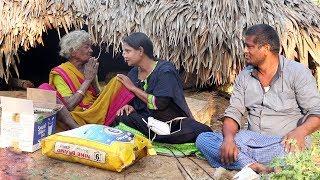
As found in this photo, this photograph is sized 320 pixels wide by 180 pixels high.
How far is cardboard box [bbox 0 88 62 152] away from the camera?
3957 mm

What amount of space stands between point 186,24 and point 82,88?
6.04ft

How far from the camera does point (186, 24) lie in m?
5.86

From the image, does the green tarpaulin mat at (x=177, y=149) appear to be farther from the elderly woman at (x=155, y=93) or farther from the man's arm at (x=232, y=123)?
the man's arm at (x=232, y=123)

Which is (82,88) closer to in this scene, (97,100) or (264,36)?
(97,100)

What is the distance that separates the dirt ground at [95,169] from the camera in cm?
366

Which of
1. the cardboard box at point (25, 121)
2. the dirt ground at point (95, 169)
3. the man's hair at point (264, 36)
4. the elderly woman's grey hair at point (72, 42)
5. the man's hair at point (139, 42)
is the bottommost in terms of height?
the dirt ground at point (95, 169)

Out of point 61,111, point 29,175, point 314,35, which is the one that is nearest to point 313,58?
point 314,35

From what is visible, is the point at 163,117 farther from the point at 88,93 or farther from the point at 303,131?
the point at 303,131

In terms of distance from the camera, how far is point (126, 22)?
6.10 meters

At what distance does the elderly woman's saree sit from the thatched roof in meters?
1.43

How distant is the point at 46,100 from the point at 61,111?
0.82 ft

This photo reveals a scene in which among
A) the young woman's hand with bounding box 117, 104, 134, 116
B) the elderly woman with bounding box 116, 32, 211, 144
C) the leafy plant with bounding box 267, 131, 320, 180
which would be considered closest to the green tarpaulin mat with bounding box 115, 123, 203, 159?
the elderly woman with bounding box 116, 32, 211, 144

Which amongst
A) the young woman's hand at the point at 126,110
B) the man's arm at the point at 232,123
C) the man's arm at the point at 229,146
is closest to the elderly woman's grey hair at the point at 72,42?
the young woman's hand at the point at 126,110

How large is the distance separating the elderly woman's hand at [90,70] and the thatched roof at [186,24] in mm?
1358
